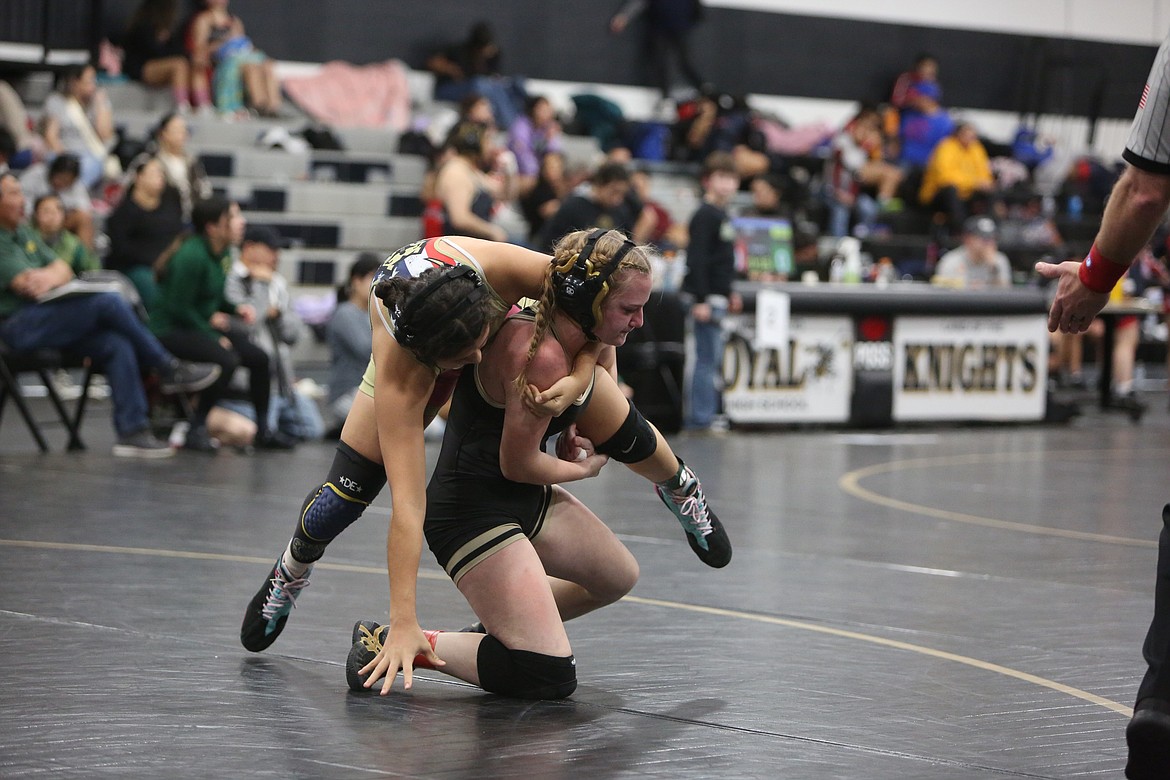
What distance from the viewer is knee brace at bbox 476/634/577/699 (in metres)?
3.16

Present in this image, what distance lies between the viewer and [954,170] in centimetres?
1520

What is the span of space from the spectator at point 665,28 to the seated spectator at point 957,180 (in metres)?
2.43

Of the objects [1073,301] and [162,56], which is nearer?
[1073,301]

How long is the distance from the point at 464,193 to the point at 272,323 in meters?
1.36

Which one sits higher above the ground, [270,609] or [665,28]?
[665,28]

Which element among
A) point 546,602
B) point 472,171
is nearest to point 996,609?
point 546,602

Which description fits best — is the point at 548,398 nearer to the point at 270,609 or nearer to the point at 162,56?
the point at 270,609

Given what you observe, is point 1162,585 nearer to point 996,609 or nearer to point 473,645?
point 473,645

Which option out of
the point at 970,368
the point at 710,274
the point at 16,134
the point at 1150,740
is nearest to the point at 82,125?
the point at 16,134

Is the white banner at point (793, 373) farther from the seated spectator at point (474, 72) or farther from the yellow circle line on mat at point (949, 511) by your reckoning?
the seated spectator at point (474, 72)

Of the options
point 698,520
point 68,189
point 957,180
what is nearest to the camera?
point 698,520

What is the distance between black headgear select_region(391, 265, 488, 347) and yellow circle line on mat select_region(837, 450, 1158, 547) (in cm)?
337

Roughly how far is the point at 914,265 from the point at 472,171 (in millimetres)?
6021

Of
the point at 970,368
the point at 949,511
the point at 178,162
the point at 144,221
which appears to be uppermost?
the point at 178,162
